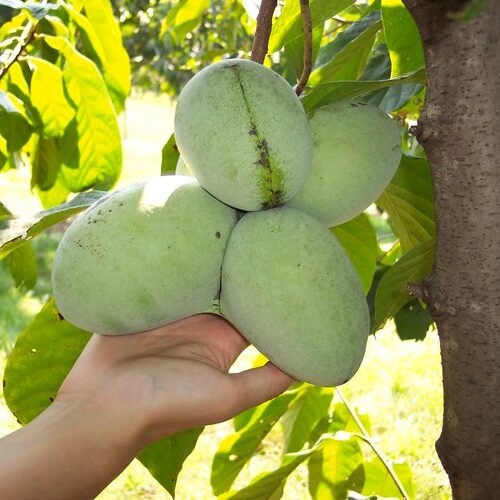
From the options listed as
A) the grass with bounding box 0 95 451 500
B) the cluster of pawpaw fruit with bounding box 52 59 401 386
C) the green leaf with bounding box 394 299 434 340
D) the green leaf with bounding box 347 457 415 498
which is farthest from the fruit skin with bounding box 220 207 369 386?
the grass with bounding box 0 95 451 500

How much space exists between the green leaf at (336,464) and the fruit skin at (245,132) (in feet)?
2.71

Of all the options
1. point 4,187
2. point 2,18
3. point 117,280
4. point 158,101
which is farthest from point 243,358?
point 158,101

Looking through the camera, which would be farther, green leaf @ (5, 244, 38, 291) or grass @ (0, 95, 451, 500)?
grass @ (0, 95, 451, 500)

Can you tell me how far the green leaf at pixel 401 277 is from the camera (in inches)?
39.8

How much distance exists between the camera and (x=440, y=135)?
70 centimetres

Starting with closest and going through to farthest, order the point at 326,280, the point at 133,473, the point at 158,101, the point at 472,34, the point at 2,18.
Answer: the point at 472,34, the point at 326,280, the point at 133,473, the point at 2,18, the point at 158,101

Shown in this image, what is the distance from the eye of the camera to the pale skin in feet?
2.97

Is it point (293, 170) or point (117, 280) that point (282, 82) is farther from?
point (117, 280)

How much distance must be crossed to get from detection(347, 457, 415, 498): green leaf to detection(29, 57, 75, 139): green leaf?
970 mm

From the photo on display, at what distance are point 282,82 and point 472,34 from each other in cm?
24

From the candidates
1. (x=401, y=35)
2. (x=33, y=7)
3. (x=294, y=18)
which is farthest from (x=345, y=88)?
(x=33, y=7)

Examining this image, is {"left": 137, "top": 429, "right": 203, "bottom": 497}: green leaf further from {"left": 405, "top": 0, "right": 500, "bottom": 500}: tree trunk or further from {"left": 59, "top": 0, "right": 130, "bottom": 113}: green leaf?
{"left": 59, "top": 0, "right": 130, "bottom": 113}: green leaf

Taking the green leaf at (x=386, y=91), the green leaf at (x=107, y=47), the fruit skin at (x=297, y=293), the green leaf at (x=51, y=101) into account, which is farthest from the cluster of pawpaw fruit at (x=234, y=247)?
the green leaf at (x=107, y=47)

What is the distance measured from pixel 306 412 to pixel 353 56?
79cm
